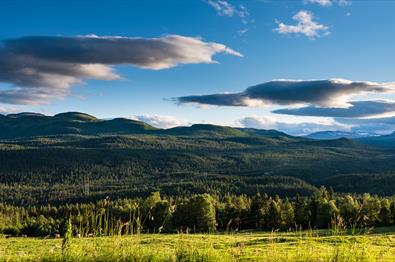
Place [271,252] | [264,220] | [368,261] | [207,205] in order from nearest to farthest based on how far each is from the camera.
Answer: [368,261] → [271,252] → [207,205] → [264,220]

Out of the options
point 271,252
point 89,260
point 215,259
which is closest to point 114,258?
point 89,260

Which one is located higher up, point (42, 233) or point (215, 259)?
point (215, 259)

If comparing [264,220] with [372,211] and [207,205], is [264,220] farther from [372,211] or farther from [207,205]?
[372,211]

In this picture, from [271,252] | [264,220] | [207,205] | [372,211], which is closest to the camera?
[271,252]

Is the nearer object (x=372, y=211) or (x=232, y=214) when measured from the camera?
(x=372, y=211)

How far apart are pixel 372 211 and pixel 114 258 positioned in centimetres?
8139

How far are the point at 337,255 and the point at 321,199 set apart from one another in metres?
83.9

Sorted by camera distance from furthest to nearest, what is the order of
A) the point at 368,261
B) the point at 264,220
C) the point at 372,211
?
the point at 264,220 < the point at 372,211 < the point at 368,261

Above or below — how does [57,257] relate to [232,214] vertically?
above

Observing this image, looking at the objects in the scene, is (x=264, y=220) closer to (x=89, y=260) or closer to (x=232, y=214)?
(x=232, y=214)

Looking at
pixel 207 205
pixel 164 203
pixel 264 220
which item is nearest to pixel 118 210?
pixel 164 203

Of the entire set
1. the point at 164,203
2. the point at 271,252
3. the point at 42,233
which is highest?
the point at 271,252

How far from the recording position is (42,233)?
8544 centimetres

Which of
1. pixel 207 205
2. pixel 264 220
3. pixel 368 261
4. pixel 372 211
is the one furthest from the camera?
pixel 264 220
